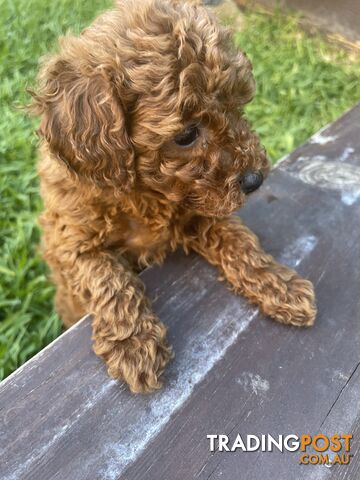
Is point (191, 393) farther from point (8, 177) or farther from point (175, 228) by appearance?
point (8, 177)

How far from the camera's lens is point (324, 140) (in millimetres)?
3123

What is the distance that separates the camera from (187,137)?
6.00 feet

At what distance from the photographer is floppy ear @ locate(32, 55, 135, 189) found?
175 cm

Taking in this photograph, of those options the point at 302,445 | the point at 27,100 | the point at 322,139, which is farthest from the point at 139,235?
the point at 27,100

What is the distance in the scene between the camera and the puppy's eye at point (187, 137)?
1.81 meters

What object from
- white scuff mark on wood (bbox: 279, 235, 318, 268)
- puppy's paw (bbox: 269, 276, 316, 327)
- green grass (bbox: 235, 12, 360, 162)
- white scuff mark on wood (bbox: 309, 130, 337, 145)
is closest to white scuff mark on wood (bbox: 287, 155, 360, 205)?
white scuff mark on wood (bbox: 309, 130, 337, 145)

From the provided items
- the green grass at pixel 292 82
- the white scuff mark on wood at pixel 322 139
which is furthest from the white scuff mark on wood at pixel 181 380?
the green grass at pixel 292 82

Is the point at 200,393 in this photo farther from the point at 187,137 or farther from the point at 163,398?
the point at 187,137

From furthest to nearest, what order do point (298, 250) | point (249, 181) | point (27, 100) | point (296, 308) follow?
point (27, 100), point (298, 250), point (296, 308), point (249, 181)

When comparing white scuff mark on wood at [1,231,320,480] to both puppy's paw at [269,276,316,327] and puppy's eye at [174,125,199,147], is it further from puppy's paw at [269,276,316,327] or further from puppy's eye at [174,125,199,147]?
puppy's eye at [174,125,199,147]

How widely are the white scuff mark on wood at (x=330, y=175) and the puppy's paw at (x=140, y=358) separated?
4.55ft

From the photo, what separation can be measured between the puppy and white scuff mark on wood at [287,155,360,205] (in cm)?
75

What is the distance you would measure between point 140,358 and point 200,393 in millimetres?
270

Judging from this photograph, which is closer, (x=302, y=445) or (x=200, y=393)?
(x=302, y=445)
